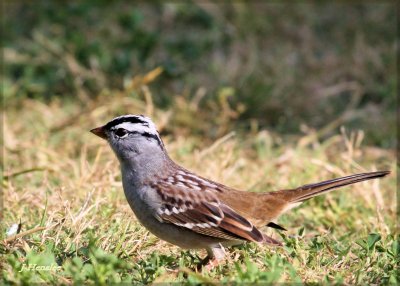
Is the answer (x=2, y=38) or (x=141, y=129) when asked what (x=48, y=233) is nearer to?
(x=141, y=129)

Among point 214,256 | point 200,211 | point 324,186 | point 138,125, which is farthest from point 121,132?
point 324,186

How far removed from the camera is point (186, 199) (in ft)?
16.5

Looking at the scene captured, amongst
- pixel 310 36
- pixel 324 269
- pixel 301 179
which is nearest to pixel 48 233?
pixel 324 269

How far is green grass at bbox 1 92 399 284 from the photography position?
459cm

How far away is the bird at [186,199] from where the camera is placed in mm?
4863

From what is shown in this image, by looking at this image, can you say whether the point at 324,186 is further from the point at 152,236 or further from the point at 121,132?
the point at 121,132

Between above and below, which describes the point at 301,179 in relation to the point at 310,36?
below

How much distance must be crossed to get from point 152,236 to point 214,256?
0.62 metres

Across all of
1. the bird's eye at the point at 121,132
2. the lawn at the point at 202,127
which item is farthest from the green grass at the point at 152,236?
the bird's eye at the point at 121,132

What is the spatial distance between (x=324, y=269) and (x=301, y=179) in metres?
1.98

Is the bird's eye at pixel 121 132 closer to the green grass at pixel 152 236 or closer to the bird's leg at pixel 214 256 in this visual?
the green grass at pixel 152 236

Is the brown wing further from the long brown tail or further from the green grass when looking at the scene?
the long brown tail

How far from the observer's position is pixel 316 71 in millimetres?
9258

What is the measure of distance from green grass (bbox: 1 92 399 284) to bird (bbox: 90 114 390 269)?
0.17 meters
